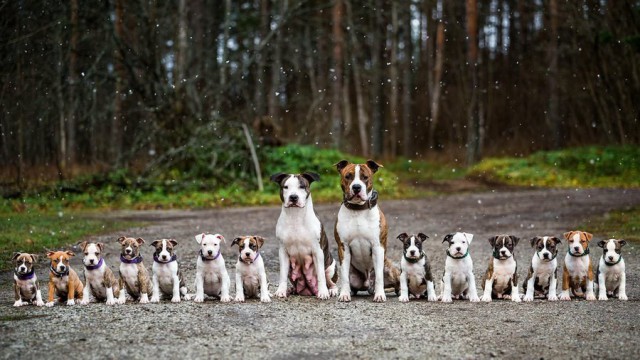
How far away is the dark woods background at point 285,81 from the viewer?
2512 cm

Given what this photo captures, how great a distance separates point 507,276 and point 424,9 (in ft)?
140

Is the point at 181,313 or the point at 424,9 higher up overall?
the point at 424,9

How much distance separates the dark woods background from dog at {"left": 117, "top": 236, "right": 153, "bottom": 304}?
1117cm

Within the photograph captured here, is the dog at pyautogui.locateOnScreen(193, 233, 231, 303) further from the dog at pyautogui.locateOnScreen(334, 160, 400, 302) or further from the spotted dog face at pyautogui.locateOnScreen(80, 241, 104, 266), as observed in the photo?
the dog at pyautogui.locateOnScreen(334, 160, 400, 302)

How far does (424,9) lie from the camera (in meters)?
49.5

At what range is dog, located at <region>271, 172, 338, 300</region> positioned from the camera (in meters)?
8.80

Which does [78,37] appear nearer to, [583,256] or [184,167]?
[184,167]

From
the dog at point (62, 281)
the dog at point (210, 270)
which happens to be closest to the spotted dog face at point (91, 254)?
the dog at point (62, 281)

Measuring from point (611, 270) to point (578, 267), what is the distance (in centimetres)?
38

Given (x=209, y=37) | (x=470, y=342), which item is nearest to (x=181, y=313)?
(x=470, y=342)

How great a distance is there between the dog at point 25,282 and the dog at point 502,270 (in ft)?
15.9

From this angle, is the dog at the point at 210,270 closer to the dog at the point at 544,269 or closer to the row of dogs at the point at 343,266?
the row of dogs at the point at 343,266

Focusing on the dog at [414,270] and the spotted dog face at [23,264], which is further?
the dog at [414,270]

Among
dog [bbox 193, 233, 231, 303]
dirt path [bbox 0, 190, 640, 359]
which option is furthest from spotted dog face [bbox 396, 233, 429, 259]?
dog [bbox 193, 233, 231, 303]
